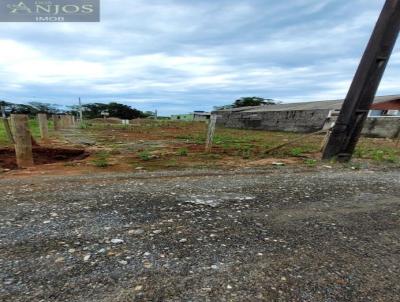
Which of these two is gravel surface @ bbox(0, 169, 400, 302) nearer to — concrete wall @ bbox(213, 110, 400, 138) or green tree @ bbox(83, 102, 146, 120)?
concrete wall @ bbox(213, 110, 400, 138)

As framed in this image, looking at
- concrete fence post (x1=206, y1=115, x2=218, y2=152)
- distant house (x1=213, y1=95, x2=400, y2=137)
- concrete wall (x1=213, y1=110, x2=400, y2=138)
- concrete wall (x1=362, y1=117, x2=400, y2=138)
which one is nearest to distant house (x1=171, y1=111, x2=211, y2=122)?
concrete wall (x1=213, y1=110, x2=400, y2=138)

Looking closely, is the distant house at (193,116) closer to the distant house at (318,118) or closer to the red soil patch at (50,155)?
the distant house at (318,118)

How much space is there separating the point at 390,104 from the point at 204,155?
24.0 metres

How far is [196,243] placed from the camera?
290 cm

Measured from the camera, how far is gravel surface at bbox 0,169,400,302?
86.1 inches

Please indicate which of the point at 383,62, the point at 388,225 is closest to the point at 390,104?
the point at 383,62

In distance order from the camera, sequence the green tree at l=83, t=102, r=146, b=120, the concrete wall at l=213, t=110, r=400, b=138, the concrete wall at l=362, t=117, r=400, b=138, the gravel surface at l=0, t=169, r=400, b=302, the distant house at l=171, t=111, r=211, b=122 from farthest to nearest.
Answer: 1. the green tree at l=83, t=102, r=146, b=120
2. the distant house at l=171, t=111, r=211, b=122
3. the concrete wall at l=213, t=110, r=400, b=138
4. the concrete wall at l=362, t=117, r=400, b=138
5. the gravel surface at l=0, t=169, r=400, b=302

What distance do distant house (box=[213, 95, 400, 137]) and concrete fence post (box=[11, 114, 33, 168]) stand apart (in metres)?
15.5

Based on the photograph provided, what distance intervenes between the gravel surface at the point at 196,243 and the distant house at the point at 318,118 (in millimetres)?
14756

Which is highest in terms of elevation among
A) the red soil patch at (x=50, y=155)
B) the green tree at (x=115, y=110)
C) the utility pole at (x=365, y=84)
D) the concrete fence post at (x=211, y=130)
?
the utility pole at (x=365, y=84)

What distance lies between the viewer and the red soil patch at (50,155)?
904cm

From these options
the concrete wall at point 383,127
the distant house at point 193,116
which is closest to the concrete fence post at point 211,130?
the concrete wall at point 383,127

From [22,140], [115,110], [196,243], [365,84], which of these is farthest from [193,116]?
[196,243]

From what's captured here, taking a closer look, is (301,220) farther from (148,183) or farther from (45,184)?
(45,184)
